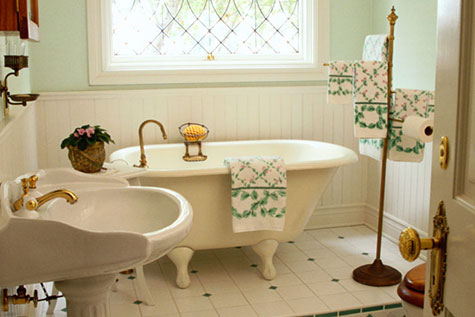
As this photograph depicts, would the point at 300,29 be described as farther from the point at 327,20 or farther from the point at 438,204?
the point at 438,204

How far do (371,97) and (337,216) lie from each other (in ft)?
5.20

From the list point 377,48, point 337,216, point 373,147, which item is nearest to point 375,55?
point 377,48

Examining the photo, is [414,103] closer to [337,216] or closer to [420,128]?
[420,128]

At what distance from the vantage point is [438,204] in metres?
1.09

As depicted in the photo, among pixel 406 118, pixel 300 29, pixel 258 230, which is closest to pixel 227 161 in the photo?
pixel 258 230

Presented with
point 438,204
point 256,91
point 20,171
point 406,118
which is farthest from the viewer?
point 256,91

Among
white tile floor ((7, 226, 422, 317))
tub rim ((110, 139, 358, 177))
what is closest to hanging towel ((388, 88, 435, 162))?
tub rim ((110, 139, 358, 177))

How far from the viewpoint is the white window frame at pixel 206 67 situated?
4.05 meters

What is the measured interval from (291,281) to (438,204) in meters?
2.48

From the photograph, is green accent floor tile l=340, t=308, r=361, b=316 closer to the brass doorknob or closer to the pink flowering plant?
the pink flowering plant

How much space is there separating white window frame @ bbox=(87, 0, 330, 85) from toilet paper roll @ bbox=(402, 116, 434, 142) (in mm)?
1589

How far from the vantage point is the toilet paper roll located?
2871 millimetres

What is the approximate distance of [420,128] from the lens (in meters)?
2.88

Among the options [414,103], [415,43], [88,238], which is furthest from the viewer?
[415,43]
